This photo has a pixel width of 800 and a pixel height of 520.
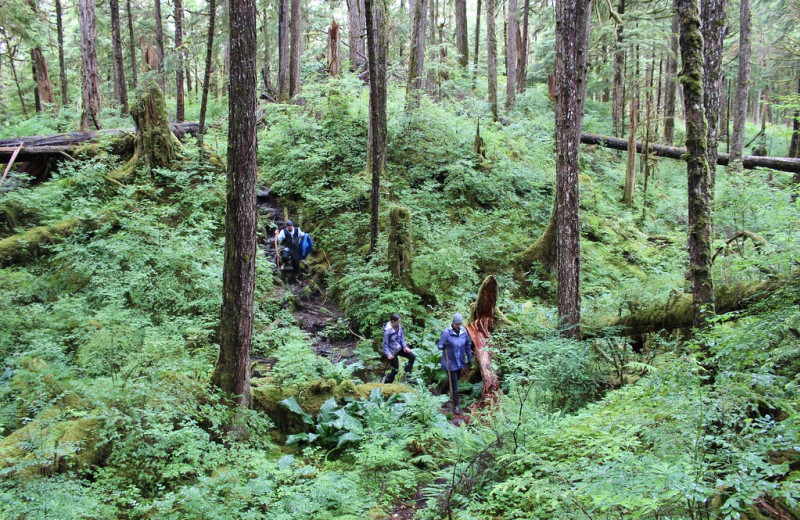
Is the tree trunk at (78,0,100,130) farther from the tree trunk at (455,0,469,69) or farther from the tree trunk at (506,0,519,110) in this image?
the tree trunk at (455,0,469,69)

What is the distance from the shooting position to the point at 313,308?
13578 mm

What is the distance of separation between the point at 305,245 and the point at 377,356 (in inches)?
189

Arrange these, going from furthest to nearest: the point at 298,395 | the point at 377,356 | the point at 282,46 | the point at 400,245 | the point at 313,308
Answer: the point at 282,46
the point at 313,308
the point at 400,245
the point at 377,356
the point at 298,395

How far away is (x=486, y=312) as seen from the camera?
35.5 ft

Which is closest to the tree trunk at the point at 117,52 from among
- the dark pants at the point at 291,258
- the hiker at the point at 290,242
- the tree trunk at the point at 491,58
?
the hiker at the point at 290,242

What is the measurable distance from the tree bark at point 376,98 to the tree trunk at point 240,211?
20.4ft

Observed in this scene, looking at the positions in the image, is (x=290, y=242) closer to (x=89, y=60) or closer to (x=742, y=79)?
(x=89, y=60)

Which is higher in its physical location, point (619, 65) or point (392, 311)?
point (619, 65)

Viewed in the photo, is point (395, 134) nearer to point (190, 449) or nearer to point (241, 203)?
point (241, 203)

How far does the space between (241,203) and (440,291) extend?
7.17 meters

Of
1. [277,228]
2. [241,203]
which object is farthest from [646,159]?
[241,203]

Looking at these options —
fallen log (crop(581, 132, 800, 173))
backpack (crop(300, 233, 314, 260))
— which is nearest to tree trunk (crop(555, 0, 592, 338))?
backpack (crop(300, 233, 314, 260))

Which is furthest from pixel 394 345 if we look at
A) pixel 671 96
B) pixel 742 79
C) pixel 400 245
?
pixel 671 96

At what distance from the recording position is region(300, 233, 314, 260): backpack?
1423 cm
